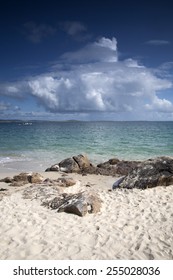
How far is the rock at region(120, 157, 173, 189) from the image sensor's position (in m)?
11.4

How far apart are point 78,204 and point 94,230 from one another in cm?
144

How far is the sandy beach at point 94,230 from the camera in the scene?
6.10 meters

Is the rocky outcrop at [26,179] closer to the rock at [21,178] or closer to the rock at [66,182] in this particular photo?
the rock at [21,178]

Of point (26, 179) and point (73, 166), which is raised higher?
point (73, 166)

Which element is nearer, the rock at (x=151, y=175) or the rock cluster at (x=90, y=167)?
the rock at (x=151, y=175)

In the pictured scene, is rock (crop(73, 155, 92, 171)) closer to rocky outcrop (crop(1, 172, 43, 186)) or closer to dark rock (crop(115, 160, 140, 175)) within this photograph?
dark rock (crop(115, 160, 140, 175))

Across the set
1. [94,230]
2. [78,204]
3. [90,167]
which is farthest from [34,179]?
[94,230]

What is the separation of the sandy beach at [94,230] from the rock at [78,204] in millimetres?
207

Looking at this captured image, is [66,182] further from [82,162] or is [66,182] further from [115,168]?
[115,168]

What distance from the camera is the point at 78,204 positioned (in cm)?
857

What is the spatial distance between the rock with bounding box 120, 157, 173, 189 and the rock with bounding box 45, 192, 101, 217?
3006mm

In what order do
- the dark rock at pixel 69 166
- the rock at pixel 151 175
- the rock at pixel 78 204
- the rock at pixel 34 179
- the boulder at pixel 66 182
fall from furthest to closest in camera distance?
the dark rock at pixel 69 166 < the rock at pixel 34 179 < the boulder at pixel 66 182 < the rock at pixel 151 175 < the rock at pixel 78 204

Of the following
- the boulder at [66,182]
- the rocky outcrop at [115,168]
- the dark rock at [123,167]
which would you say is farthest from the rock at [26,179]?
the dark rock at [123,167]
